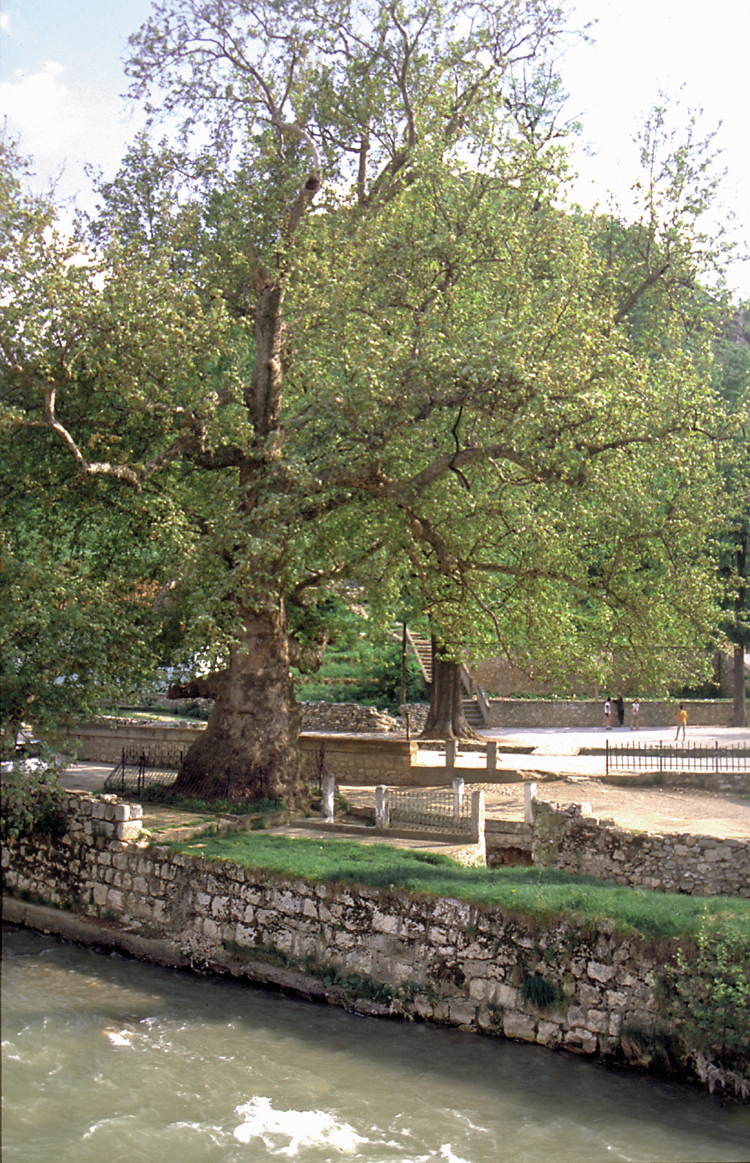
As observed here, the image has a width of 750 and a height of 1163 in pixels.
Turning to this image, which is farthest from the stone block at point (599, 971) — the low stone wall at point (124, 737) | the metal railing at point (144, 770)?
the low stone wall at point (124, 737)

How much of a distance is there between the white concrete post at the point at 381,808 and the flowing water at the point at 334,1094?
563cm

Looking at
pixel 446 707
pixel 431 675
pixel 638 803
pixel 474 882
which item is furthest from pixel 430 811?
pixel 431 675

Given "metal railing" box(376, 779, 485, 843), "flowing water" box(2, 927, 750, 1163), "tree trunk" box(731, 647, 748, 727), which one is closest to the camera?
"flowing water" box(2, 927, 750, 1163)

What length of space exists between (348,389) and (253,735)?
718 cm

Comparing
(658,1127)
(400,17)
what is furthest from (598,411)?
(658,1127)

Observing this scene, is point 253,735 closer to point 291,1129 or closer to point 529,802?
point 529,802

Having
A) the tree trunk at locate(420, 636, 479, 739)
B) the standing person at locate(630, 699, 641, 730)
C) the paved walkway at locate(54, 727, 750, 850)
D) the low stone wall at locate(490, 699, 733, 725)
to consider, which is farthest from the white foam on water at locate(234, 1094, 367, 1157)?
the standing person at locate(630, 699, 641, 730)

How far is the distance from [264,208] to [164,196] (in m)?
2.07

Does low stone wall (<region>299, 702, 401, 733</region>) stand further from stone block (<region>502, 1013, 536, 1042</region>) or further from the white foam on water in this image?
the white foam on water

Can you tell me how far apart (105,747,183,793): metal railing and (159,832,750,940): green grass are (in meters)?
5.23

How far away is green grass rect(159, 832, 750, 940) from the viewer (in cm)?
1047

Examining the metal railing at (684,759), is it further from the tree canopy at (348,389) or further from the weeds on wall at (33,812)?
the weeds on wall at (33,812)

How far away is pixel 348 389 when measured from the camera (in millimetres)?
15984

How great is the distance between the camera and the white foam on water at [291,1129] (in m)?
8.11
